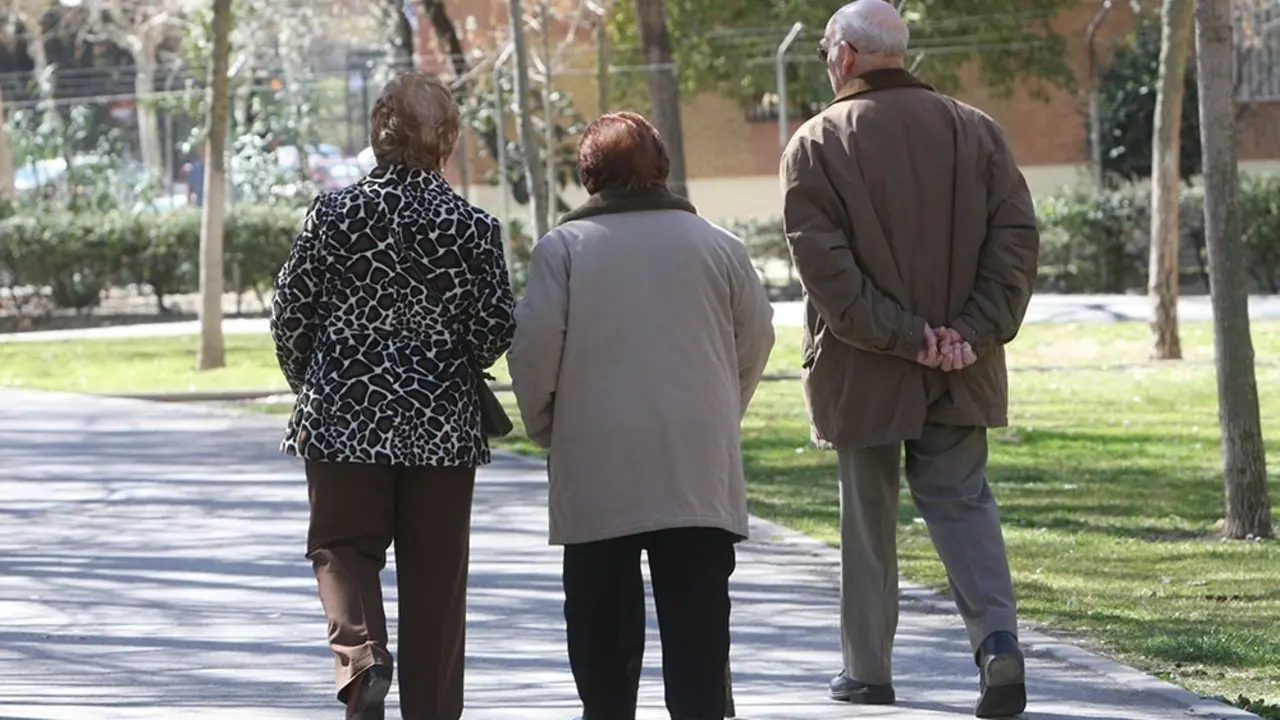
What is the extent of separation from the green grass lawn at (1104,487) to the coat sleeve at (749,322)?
1685 millimetres

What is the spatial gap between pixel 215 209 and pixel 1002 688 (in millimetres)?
15280

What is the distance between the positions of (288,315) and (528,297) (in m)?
0.62

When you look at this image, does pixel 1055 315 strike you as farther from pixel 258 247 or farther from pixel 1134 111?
pixel 1134 111

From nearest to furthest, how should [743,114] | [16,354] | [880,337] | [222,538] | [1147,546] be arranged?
1. [880,337]
2. [1147,546]
3. [222,538]
4. [16,354]
5. [743,114]

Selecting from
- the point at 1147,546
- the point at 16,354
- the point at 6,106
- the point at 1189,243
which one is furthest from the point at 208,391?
the point at 6,106

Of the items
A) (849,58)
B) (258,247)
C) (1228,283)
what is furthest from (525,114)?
(849,58)

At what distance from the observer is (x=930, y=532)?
6.18m

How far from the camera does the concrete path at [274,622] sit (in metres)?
6.46

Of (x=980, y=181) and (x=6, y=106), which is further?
(x=6, y=106)

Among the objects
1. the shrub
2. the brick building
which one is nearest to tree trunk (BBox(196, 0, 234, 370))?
the shrub

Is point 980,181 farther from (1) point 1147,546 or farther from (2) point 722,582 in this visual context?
(1) point 1147,546

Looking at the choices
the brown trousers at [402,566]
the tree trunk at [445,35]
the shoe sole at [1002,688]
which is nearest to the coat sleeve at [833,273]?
the shoe sole at [1002,688]

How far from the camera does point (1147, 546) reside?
31.3 feet

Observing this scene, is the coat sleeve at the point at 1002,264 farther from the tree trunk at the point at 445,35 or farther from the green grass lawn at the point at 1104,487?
the tree trunk at the point at 445,35
